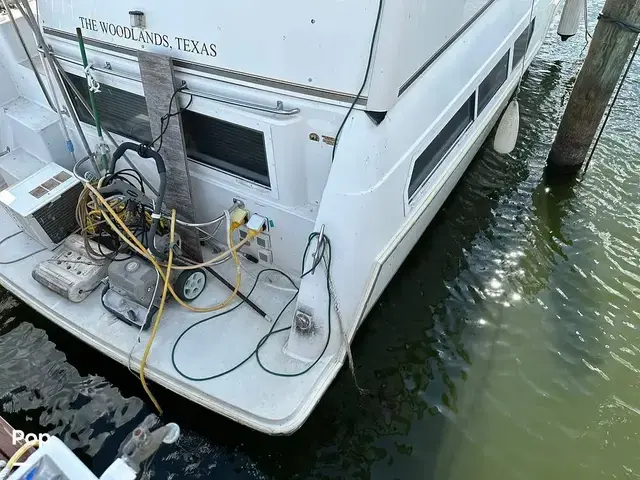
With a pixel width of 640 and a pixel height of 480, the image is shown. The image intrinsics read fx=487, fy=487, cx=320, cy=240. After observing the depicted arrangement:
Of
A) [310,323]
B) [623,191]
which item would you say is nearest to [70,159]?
[310,323]

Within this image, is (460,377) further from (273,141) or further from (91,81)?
(91,81)

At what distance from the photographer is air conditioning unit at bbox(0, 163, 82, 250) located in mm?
4133

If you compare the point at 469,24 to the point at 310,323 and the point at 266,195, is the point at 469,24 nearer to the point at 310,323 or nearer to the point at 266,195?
the point at 266,195

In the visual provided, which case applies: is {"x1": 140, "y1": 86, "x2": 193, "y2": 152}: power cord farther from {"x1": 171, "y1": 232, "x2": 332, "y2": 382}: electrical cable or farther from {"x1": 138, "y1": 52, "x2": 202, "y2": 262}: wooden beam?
{"x1": 171, "y1": 232, "x2": 332, "y2": 382}: electrical cable

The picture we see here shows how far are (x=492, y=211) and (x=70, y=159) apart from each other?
4627mm

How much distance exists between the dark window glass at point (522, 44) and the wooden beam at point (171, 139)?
13.0 feet

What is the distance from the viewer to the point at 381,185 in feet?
10.4

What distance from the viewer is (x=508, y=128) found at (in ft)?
17.8

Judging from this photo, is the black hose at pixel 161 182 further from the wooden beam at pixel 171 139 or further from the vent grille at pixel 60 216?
the vent grille at pixel 60 216

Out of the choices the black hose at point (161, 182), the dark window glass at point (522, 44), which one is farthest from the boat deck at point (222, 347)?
the dark window glass at point (522, 44)

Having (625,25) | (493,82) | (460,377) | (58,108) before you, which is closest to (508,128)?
(493,82)

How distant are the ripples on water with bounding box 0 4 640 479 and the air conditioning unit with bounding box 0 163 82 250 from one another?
0.95m

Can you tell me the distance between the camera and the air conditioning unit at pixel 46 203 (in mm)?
4133

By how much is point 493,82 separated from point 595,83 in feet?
3.98
